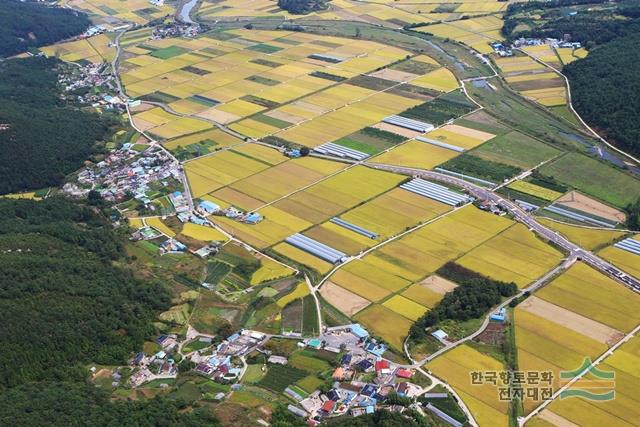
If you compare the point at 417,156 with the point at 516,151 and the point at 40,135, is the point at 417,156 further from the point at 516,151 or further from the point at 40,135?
the point at 40,135

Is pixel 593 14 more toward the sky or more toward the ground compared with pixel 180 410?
more toward the sky

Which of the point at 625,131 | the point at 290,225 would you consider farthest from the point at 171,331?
the point at 625,131

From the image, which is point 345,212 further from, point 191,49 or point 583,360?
point 191,49

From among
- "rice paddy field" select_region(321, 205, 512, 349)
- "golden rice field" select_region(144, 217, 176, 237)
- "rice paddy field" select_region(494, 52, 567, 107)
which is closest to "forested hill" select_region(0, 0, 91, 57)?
"golden rice field" select_region(144, 217, 176, 237)

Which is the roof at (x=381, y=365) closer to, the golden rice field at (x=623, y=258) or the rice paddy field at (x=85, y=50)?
the golden rice field at (x=623, y=258)

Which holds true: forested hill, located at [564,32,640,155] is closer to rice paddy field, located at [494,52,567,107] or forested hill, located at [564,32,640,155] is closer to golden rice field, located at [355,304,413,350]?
rice paddy field, located at [494,52,567,107]

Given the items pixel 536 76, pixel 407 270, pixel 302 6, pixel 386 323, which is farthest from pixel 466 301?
pixel 302 6

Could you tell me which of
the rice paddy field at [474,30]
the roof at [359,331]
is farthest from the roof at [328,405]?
the rice paddy field at [474,30]
